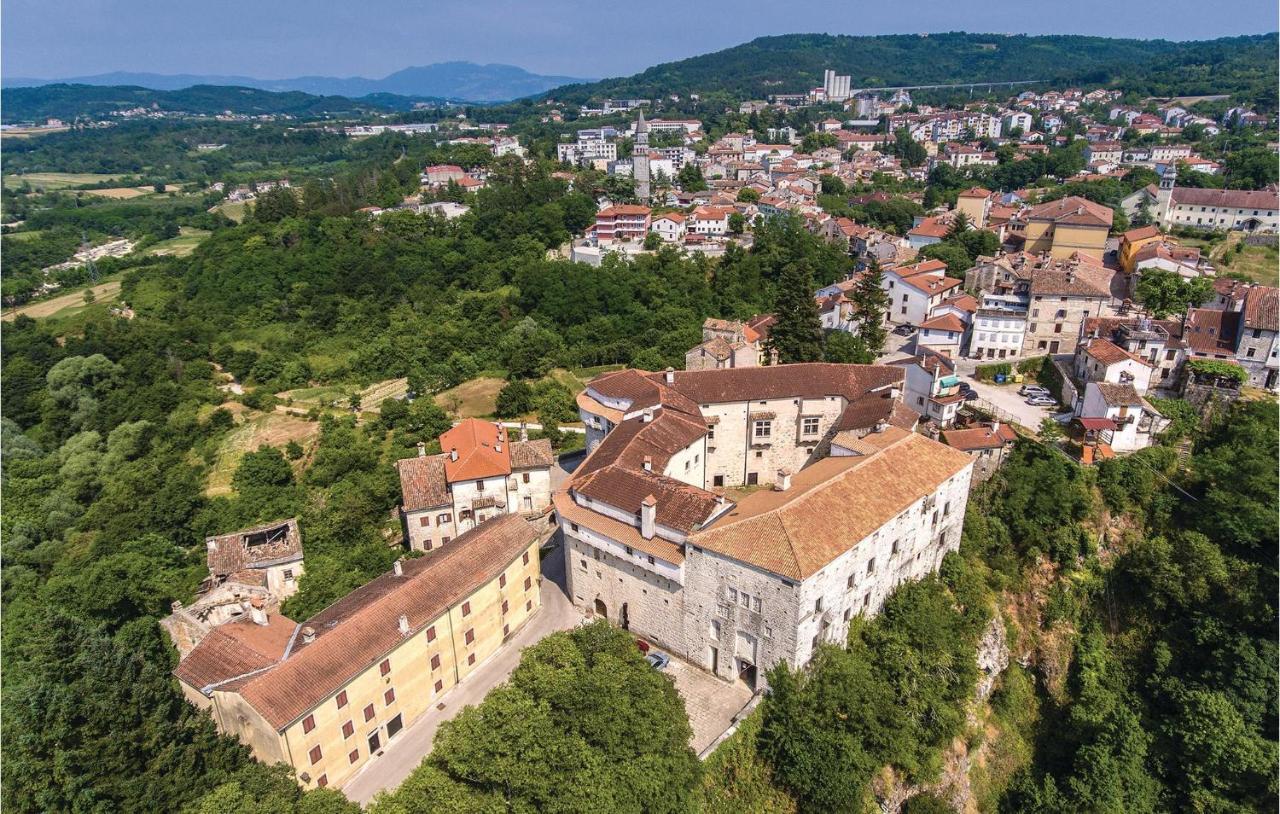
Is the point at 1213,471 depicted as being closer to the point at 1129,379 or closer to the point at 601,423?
the point at 1129,379

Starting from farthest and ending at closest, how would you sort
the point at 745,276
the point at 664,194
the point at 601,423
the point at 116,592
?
the point at 664,194 → the point at 745,276 → the point at 601,423 → the point at 116,592

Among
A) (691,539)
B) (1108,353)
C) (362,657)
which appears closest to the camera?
(362,657)

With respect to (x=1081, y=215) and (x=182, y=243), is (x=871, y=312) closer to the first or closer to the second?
(x=1081, y=215)

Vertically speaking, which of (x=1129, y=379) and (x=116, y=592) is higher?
(x=1129, y=379)

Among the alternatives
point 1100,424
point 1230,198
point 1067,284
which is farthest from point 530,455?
point 1230,198

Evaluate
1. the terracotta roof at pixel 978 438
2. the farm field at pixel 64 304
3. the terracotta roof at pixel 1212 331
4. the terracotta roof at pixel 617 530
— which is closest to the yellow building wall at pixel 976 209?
the terracotta roof at pixel 1212 331

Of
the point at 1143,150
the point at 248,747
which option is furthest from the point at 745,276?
the point at 1143,150

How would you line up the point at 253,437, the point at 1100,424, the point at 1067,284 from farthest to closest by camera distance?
1. the point at 253,437
2. the point at 1067,284
3. the point at 1100,424

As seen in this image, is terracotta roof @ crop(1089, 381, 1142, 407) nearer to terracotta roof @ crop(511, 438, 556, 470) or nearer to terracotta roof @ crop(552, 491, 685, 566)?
terracotta roof @ crop(552, 491, 685, 566)
